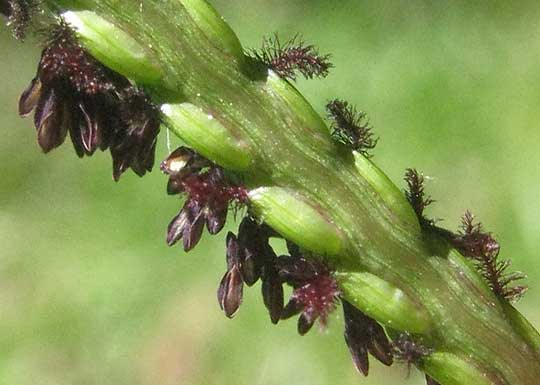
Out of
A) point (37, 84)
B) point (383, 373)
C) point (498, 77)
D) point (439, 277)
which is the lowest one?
point (37, 84)

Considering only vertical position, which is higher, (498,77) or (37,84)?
(498,77)

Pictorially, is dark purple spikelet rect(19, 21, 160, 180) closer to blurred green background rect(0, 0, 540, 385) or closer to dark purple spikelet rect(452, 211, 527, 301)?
dark purple spikelet rect(452, 211, 527, 301)

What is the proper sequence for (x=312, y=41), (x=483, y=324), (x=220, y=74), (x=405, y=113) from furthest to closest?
(x=312, y=41) < (x=405, y=113) < (x=483, y=324) < (x=220, y=74)

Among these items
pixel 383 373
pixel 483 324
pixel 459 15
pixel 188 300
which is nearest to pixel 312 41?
pixel 459 15

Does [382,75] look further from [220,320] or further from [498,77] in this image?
[220,320]

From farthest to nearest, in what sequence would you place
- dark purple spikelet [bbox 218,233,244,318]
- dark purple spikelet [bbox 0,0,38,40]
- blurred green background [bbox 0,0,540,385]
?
blurred green background [bbox 0,0,540,385]
dark purple spikelet [bbox 218,233,244,318]
dark purple spikelet [bbox 0,0,38,40]

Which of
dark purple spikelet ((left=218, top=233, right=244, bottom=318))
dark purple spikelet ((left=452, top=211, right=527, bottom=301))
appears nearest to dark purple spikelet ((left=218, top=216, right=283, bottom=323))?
dark purple spikelet ((left=218, top=233, right=244, bottom=318))
